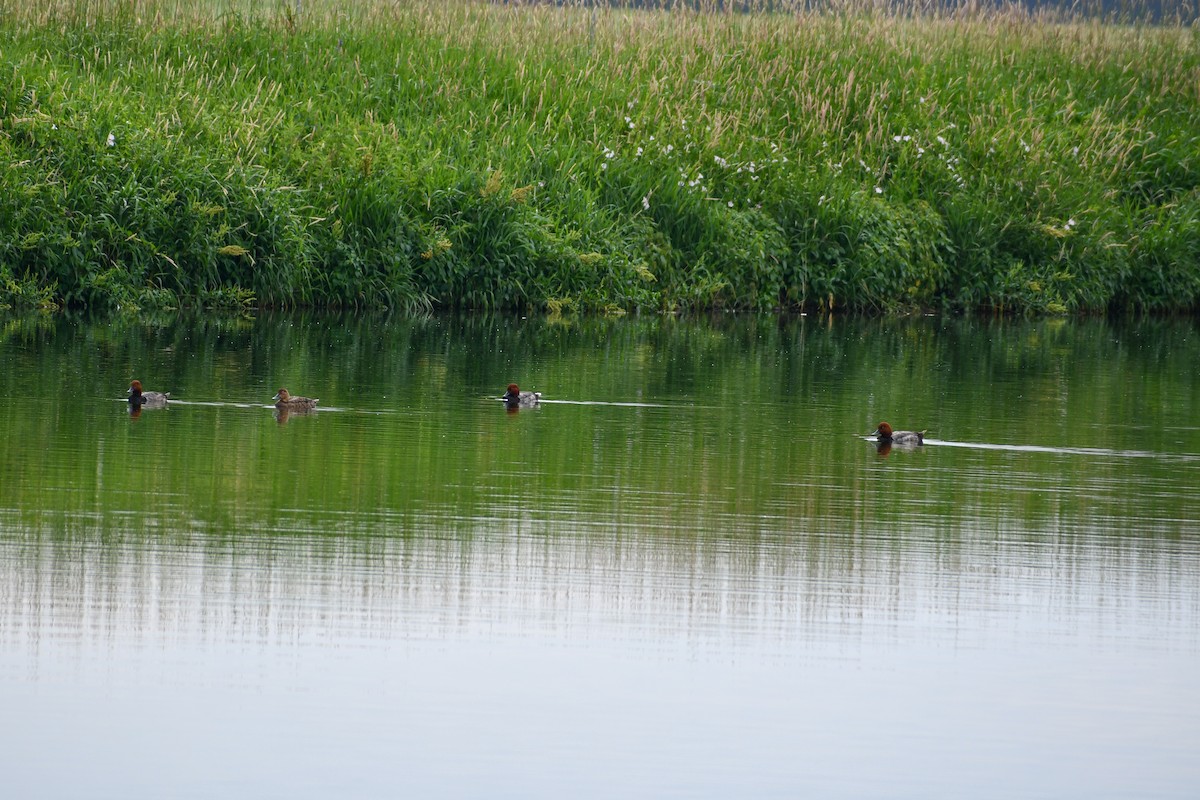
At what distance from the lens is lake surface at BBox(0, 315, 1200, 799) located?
740 centimetres

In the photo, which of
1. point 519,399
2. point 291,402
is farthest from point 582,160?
point 291,402

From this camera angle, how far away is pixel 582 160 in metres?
28.4

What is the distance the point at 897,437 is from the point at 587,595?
648 centimetres

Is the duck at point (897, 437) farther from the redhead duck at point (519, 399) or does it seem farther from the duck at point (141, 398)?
the duck at point (141, 398)

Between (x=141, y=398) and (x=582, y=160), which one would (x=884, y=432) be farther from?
(x=582, y=160)

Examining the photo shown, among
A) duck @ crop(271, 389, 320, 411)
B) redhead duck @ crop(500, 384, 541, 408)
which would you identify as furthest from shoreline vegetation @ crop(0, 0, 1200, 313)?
duck @ crop(271, 389, 320, 411)

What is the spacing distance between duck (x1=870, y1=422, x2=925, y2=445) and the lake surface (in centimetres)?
32

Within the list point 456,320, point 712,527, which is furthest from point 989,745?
point 456,320

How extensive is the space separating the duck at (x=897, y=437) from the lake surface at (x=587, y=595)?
32 cm

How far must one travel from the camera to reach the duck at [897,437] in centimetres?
1569

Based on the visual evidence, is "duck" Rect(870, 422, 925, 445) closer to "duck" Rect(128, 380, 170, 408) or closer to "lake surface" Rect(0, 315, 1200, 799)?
"lake surface" Rect(0, 315, 1200, 799)

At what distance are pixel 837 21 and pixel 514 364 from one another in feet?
43.9

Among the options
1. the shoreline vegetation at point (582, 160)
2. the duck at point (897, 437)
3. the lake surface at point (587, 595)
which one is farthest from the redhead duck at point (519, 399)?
the shoreline vegetation at point (582, 160)

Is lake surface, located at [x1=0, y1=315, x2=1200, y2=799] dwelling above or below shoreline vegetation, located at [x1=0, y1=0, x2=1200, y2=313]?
below
